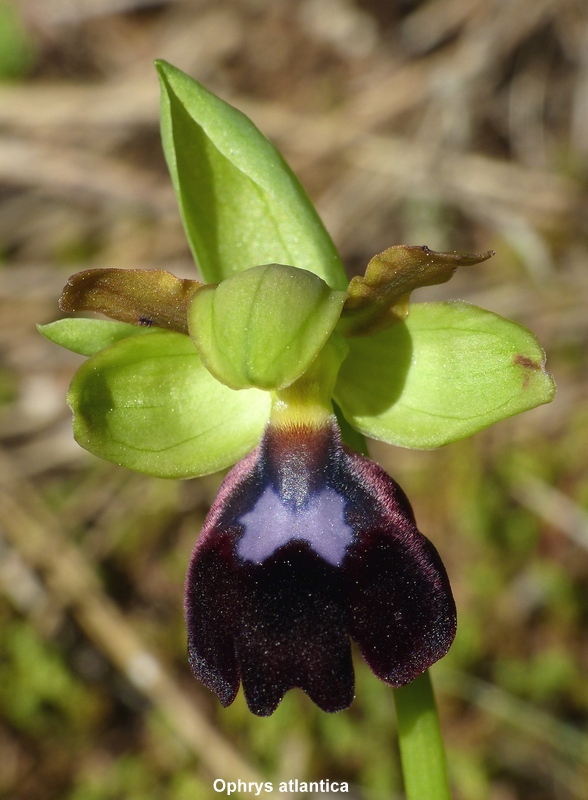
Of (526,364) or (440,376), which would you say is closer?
(526,364)

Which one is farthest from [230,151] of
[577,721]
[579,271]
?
[579,271]

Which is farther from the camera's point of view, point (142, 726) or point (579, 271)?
point (579, 271)

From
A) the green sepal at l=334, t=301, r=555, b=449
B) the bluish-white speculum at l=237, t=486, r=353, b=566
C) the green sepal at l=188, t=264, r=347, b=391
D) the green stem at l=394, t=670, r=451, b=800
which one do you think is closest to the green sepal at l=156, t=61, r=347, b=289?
the green sepal at l=334, t=301, r=555, b=449

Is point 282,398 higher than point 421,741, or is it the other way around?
point 282,398

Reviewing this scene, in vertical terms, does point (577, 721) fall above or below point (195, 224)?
below

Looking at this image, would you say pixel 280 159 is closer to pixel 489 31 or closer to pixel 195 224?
pixel 195 224

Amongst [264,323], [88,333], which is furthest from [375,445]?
[264,323]

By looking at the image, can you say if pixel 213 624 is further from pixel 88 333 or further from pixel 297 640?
pixel 88 333
